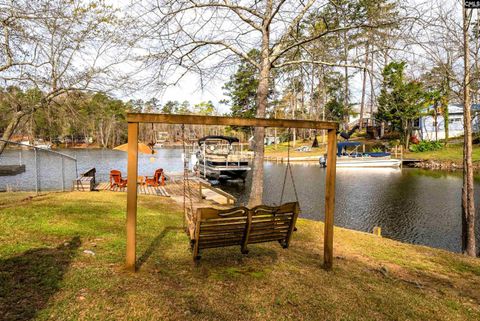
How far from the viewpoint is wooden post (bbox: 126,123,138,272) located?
4.31m

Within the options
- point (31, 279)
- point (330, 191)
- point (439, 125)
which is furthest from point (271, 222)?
point (439, 125)

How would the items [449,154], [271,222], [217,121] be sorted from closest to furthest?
[217,121]
[271,222]
[449,154]

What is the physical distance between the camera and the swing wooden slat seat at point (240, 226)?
4605 mm

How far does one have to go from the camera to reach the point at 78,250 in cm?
524

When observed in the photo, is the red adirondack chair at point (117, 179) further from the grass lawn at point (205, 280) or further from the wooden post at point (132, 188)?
the wooden post at point (132, 188)

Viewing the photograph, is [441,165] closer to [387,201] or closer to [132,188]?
[387,201]

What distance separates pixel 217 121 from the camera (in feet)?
15.3

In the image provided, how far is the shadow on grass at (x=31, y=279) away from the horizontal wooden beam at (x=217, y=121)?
2.40 metres

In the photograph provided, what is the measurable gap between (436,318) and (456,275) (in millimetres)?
2734

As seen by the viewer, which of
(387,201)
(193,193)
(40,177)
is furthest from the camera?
(387,201)

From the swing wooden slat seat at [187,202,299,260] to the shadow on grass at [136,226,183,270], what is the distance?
879 mm

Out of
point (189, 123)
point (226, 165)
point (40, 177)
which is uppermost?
point (189, 123)

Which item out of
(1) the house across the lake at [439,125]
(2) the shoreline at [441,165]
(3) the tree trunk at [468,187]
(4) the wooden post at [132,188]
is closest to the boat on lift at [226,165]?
(3) the tree trunk at [468,187]

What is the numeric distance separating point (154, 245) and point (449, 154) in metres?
40.7
